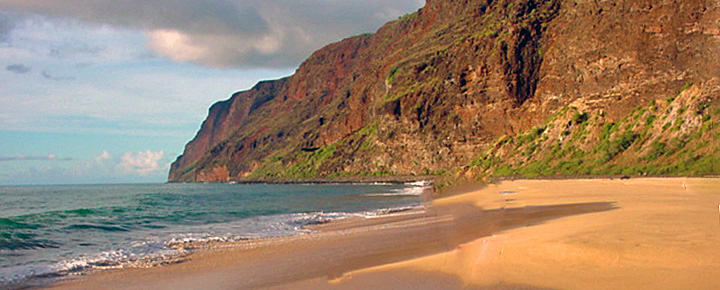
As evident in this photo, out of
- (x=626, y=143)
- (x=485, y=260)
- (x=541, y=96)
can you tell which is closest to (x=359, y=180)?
(x=541, y=96)

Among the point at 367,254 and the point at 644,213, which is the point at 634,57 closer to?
the point at 644,213

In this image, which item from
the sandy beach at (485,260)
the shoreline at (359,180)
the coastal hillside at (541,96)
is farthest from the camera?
the shoreline at (359,180)

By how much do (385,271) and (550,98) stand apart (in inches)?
2392

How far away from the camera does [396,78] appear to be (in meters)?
110

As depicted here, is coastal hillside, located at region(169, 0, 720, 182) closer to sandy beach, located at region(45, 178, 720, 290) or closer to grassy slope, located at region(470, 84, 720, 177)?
grassy slope, located at region(470, 84, 720, 177)

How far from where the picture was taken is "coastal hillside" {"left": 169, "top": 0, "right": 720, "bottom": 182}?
38.6m

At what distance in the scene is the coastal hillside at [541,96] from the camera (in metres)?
38.6

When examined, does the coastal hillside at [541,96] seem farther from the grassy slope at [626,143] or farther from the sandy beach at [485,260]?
the sandy beach at [485,260]

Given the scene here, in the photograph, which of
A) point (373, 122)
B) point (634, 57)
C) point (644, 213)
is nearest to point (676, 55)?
point (634, 57)

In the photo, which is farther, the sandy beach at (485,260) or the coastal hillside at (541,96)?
the coastal hillside at (541,96)

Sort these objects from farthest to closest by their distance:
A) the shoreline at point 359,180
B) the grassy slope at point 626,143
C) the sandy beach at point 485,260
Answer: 1. the shoreline at point 359,180
2. the grassy slope at point 626,143
3. the sandy beach at point 485,260

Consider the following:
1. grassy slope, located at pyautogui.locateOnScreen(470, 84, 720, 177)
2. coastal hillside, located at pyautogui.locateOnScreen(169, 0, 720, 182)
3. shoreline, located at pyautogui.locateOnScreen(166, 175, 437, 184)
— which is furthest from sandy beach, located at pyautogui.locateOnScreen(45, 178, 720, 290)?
shoreline, located at pyautogui.locateOnScreen(166, 175, 437, 184)

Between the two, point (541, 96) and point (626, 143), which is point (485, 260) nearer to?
point (626, 143)

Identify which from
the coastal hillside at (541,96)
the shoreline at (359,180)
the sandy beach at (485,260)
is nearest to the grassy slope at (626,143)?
the coastal hillside at (541,96)
